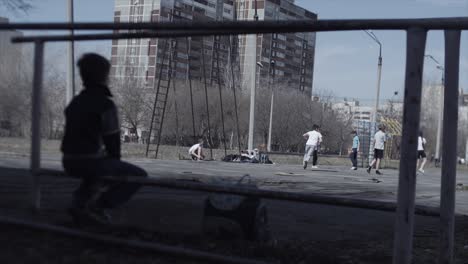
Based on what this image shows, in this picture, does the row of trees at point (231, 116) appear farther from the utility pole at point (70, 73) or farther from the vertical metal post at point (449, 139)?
the vertical metal post at point (449, 139)

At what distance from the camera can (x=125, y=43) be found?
4.69m

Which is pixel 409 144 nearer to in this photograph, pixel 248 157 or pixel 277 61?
pixel 248 157

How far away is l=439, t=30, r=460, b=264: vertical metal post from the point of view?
3.82 m

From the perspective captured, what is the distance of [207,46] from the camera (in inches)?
232

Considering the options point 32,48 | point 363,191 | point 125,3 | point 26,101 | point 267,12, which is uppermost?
point 267,12

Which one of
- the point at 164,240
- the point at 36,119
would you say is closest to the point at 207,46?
the point at 36,119

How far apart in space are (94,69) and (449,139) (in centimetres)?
255

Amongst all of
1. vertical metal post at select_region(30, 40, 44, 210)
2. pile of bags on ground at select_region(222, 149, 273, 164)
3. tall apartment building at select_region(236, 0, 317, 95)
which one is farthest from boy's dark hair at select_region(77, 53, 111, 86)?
pile of bags on ground at select_region(222, 149, 273, 164)

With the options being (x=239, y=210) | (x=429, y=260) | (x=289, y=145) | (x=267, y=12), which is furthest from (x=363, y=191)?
(x=289, y=145)

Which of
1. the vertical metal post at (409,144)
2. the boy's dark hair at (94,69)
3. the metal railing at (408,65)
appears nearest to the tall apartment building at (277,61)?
the boy's dark hair at (94,69)

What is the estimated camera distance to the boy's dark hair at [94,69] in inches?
168

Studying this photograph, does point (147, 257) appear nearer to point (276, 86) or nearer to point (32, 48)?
point (32, 48)

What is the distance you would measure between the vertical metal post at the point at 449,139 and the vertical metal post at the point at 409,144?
0.38 m

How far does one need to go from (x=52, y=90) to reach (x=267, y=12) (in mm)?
25022
